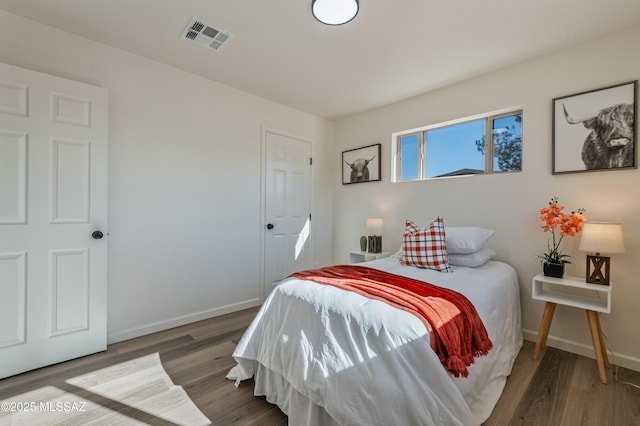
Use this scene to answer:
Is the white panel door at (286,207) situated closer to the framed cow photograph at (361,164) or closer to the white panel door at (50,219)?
the framed cow photograph at (361,164)

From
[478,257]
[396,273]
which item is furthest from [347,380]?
[478,257]

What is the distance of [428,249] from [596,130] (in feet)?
5.12

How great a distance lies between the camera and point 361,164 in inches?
152

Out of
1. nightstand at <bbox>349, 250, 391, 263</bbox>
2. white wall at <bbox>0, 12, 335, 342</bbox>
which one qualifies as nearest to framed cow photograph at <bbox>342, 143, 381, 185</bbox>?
nightstand at <bbox>349, 250, 391, 263</bbox>

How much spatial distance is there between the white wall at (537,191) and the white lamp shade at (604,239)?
0.31m

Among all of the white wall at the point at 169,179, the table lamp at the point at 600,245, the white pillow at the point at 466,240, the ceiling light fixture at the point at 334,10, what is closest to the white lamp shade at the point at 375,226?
the white pillow at the point at 466,240

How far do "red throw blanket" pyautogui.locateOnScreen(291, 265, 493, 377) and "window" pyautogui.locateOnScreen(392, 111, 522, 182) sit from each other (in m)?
1.67

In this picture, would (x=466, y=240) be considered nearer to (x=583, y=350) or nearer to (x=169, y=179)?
(x=583, y=350)

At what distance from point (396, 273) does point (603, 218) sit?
163 centimetres

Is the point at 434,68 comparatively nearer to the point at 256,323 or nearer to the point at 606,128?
the point at 606,128

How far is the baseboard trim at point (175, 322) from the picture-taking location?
2428 mm

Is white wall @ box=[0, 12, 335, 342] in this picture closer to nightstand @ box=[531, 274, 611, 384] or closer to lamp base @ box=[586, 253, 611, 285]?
nightstand @ box=[531, 274, 611, 384]

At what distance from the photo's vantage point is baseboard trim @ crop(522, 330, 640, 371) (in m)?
2.05

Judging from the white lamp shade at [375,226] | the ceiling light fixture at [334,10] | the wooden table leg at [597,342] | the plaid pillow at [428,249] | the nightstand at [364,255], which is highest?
the ceiling light fixture at [334,10]
